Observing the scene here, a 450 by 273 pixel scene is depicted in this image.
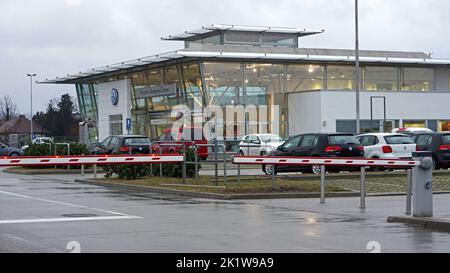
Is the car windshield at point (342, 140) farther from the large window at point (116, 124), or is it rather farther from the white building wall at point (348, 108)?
the large window at point (116, 124)

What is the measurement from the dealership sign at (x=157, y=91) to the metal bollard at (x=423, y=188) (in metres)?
47.8

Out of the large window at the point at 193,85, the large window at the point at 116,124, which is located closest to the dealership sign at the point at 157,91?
the large window at the point at 193,85

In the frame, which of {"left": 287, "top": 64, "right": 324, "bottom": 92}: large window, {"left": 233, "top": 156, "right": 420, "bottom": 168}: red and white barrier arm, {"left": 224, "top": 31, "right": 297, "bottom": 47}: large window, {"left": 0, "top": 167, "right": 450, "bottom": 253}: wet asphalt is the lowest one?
{"left": 0, "top": 167, "right": 450, "bottom": 253}: wet asphalt

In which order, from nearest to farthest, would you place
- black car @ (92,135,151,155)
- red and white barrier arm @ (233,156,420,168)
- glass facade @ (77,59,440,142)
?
red and white barrier arm @ (233,156,420,168) → black car @ (92,135,151,155) → glass facade @ (77,59,440,142)

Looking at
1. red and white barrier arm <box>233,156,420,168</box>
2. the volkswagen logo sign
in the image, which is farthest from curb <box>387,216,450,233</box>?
the volkswagen logo sign

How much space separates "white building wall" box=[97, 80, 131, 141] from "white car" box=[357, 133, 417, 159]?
130 ft

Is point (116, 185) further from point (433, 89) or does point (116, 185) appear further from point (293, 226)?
point (433, 89)

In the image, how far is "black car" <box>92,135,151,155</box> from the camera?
3641 cm

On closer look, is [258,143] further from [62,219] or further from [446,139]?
[62,219]

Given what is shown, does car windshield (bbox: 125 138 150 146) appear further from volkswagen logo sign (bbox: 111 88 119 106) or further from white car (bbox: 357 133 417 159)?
volkswagen logo sign (bbox: 111 88 119 106)

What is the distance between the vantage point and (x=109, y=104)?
7325 cm

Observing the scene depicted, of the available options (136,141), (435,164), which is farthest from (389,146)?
(136,141)
